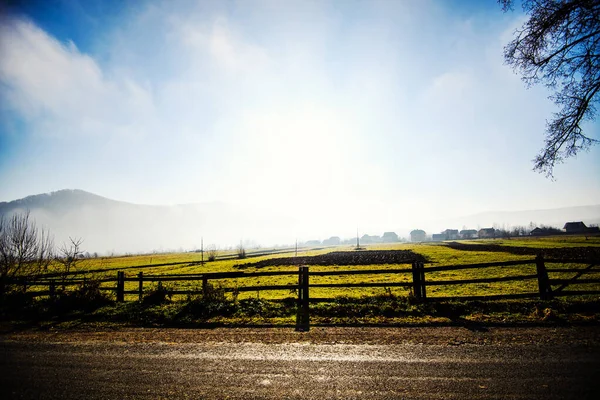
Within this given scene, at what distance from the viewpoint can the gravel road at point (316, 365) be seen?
480 cm

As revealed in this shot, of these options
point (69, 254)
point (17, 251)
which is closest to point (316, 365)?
point (69, 254)

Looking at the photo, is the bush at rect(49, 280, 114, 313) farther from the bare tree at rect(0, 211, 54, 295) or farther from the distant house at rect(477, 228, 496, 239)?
the distant house at rect(477, 228, 496, 239)

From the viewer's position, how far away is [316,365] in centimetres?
588

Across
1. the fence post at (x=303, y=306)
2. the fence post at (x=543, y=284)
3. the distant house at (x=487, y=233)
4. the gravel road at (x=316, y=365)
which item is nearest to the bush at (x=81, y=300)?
the gravel road at (x=316, y=365)

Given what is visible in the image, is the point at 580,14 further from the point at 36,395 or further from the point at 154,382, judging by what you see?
the point at 36,395

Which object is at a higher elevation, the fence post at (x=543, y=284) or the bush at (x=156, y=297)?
the fence post at (x=543, y=284)

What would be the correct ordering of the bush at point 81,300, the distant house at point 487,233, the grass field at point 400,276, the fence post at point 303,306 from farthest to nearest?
the distant house at point 487,233 → the grass field at point 400,276 → the bush at point 81,300 → the fence post at point 303,306

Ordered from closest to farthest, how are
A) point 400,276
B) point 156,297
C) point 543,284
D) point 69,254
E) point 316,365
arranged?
point 316,365 < point 543,284 < point 156,297 < point 69,254 < point 400,276

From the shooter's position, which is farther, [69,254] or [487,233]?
[487,233]

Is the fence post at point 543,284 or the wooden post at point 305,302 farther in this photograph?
the fence post at point 543,284

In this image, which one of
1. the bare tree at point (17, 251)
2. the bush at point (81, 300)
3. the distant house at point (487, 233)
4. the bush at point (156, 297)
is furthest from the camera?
the distant house at point (487, 233)

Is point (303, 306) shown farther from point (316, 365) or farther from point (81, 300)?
point (81, 300)

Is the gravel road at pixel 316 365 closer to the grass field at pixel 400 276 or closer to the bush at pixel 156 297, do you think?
the bush at pixel 156 297

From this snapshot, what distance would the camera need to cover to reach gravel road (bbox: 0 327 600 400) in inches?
189
